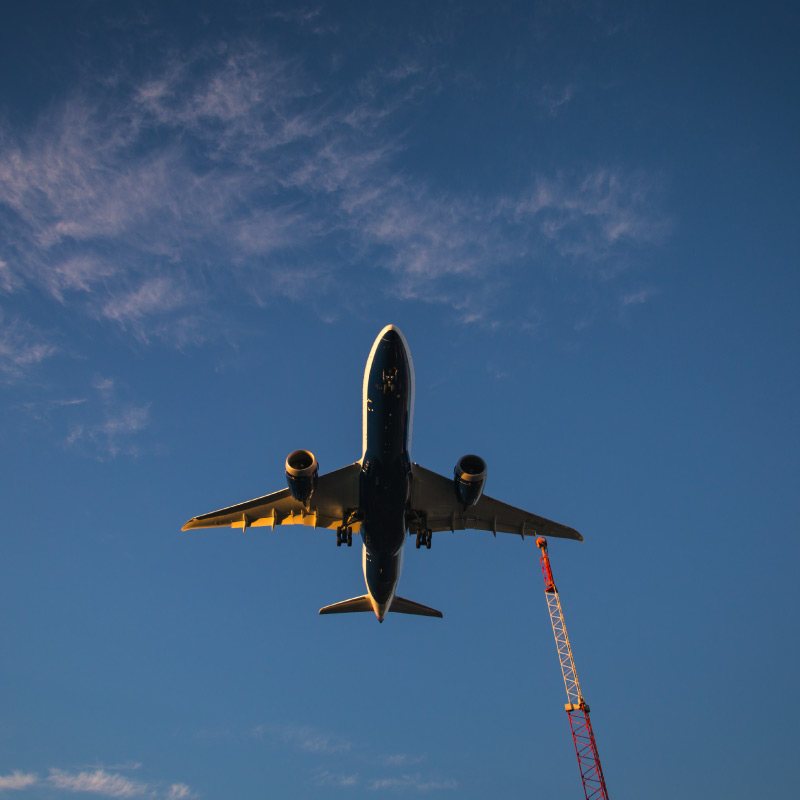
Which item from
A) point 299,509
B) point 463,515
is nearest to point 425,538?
point 463,515

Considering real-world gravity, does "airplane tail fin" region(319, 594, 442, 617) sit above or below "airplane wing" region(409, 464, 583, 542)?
below

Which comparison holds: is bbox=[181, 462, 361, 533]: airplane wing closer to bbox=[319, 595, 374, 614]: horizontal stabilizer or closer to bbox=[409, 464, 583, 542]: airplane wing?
bbox=[409, 464, 583, 542]: airplane wing

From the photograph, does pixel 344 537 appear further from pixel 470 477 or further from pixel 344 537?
pixel 470 477

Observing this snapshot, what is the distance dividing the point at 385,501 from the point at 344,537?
4984 millimetres

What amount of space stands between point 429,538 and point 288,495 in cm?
668

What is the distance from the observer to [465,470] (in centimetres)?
2605

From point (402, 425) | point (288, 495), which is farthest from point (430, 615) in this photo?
point (402, 425)

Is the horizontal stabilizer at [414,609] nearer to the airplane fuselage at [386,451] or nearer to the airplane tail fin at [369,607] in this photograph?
the airplane tail fin at [369,607]

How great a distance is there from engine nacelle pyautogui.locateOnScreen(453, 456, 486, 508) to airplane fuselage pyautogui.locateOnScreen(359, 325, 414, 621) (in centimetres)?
209

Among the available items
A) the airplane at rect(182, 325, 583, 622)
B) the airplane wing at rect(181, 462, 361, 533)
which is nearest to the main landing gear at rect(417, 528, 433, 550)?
the airplane at rect(182, 325, 583, 622)

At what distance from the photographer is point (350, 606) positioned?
1356 inches

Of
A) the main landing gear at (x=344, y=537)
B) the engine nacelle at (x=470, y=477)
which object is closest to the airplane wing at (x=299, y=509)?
the main landing gear at (x=344, y=537)

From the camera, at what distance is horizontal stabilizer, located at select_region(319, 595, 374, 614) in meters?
34.4

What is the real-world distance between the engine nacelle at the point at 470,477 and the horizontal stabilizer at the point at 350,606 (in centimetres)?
1109
